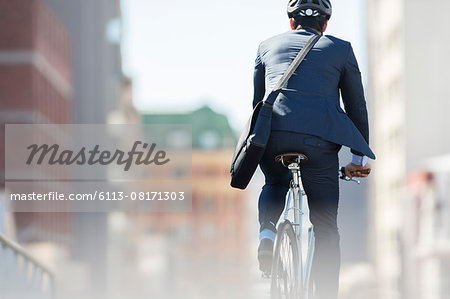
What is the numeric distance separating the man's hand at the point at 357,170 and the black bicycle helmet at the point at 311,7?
68 cm

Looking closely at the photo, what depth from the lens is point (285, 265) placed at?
4746 millimetres

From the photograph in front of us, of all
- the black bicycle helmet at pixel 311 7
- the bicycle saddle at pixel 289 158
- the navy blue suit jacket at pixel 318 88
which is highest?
the black bicycle helmet at pixel 311 7

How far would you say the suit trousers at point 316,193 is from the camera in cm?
480

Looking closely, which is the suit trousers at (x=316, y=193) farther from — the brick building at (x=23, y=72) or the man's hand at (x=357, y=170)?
the brick building at (x=23, y=72)

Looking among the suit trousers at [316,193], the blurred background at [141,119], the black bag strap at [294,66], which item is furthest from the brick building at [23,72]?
the black bag strap at [294,66]

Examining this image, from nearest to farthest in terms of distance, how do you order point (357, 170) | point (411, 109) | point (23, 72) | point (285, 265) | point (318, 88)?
point (285, 265) < point (318, 88) < point (357, 170) < point (23, 72) < point (411, 109)

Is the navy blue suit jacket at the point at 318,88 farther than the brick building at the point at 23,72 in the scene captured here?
No


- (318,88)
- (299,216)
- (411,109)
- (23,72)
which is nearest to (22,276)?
(299,216)

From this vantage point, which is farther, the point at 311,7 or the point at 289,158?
the point at 311,7

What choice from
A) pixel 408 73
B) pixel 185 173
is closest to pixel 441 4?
pixel 408 73

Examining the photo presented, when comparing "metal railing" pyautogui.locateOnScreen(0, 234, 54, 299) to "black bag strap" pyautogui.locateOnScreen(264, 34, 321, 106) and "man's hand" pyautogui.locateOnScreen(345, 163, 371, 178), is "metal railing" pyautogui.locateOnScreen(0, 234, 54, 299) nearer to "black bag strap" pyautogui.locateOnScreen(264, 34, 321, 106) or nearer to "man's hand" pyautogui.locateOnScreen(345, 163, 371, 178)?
"man's hand" pyautogui.locateOnScreen(345, 163, 371, 178)

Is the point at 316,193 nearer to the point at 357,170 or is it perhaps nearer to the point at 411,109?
the point at 357,170

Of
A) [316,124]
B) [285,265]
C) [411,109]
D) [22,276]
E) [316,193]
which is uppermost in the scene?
[411,109]

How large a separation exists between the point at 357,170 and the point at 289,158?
13.5 inches
